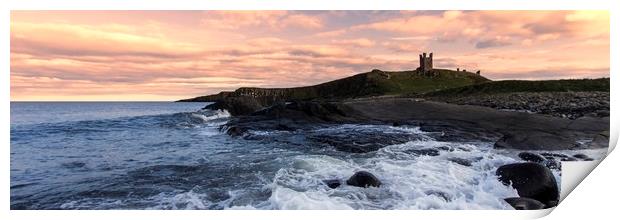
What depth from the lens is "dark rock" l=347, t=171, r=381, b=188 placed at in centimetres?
930

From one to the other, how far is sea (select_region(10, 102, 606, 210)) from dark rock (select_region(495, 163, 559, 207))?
230 millimetres

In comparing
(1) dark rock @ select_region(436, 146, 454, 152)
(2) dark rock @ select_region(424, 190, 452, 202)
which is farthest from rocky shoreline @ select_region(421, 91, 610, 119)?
(2) dark rock @ select_region(424, 190, 452, 202)

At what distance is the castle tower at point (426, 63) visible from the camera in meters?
13.3

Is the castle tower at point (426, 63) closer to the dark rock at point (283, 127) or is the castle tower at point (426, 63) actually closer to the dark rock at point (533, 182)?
the dark rock at point (533, 182)

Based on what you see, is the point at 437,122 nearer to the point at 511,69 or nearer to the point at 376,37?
the point at 511,69

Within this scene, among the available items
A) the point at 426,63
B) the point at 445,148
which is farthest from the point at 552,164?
the point at 426,63

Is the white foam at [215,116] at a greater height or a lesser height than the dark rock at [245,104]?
lesser

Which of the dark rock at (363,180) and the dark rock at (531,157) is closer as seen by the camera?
the dark rock at (363,180)

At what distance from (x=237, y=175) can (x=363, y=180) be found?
9.47ft

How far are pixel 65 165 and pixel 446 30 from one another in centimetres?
1030

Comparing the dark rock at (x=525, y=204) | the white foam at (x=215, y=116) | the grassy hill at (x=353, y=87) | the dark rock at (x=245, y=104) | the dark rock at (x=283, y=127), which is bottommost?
the dark rock at (x=525, y=204)
